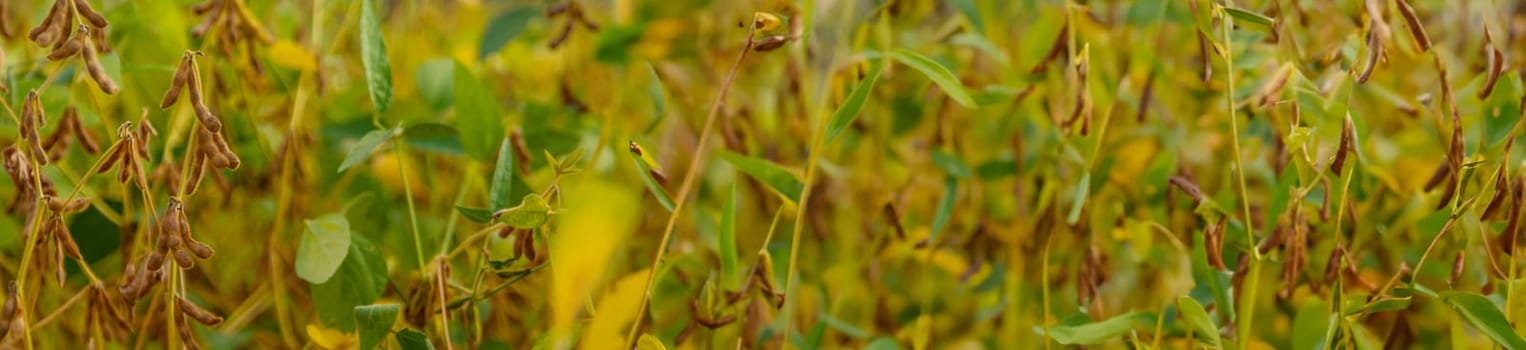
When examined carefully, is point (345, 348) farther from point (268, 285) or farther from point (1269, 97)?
point (1269, 97)

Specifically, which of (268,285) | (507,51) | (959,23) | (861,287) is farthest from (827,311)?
(507,51)

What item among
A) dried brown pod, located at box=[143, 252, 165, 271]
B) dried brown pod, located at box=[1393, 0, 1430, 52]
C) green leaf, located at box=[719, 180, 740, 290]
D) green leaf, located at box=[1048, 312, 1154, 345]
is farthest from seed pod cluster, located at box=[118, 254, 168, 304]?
dried brown pod, located at box=[1393, 0, 1430, 52]

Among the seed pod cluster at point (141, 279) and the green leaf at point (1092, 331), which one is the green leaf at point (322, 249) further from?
the green leaf at point (1092, 331)

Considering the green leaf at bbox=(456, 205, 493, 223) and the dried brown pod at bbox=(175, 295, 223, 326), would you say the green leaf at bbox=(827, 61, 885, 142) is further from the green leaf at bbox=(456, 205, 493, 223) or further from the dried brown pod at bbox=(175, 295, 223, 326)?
the dried brown pod at bbox=(175, 295, 223, 326)

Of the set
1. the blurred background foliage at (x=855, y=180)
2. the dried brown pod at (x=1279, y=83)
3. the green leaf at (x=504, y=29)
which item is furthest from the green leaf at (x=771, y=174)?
the green leaf at (x=504, y=29)

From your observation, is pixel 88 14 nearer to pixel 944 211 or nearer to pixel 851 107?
pixel 851 107

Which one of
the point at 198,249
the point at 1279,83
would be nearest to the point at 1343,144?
the point at 1279,83
